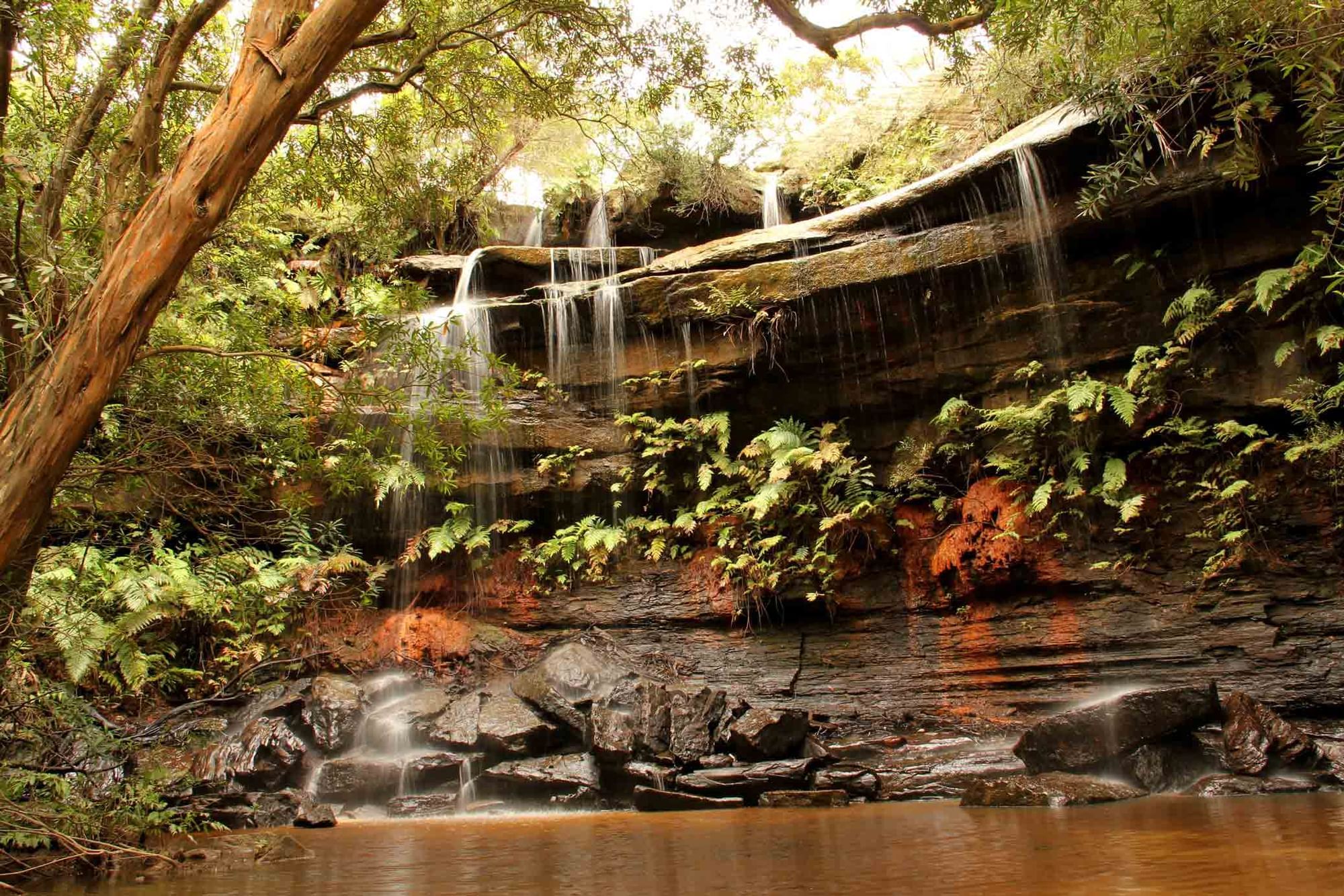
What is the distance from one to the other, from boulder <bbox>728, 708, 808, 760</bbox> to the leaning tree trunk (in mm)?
5790

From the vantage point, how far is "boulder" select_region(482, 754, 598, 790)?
25.3 ft

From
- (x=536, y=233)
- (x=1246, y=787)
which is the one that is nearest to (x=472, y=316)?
(x=536, y=233)

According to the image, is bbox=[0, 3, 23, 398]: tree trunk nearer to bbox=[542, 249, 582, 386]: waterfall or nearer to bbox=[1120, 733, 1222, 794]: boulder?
bbox=[1120, 733, 1222, 794]: boulder

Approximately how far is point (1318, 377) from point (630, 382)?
27.3 feet

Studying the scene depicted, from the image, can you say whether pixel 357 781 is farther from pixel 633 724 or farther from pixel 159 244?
pixel 159 244

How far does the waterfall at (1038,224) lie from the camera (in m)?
9.57

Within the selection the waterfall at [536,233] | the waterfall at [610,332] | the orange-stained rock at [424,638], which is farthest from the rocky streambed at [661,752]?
the waterfall at [536,233]

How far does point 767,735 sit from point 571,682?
102 inches

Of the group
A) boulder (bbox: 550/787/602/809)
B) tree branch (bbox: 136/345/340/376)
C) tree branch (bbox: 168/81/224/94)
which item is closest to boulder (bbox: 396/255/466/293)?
tree branch (bbox: 168/81/224/94)

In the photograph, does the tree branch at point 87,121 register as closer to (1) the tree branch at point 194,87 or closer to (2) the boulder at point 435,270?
(1) the tree branch at point 194,87

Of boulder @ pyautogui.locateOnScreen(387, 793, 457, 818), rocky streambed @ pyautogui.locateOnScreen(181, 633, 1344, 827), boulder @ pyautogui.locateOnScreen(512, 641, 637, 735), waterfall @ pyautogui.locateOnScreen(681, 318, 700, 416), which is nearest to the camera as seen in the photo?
rocky streambed @ pyautogui.locateOnScreen(181, 633, 1344, 827)

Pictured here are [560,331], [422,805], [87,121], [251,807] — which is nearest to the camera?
[87,121]

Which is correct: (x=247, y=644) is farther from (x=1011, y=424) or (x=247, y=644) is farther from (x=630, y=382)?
(x=1011, y=424)

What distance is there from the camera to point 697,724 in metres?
7.82
